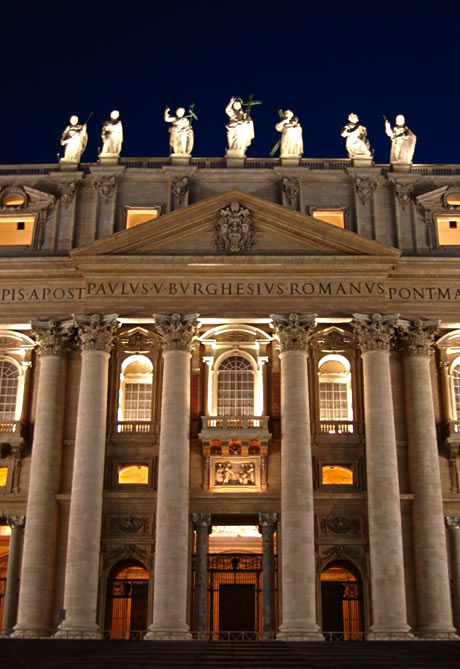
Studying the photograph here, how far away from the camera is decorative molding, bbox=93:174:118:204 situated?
152 feet

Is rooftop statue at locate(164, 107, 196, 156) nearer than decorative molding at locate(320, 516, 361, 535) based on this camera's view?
No

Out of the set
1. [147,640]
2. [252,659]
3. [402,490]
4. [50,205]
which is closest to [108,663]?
[252,659]

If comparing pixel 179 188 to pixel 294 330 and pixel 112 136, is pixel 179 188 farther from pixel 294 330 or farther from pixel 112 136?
pixel 294 330

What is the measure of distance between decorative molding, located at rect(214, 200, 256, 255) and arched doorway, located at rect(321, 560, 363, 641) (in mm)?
14253

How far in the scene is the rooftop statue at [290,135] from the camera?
47375 mm

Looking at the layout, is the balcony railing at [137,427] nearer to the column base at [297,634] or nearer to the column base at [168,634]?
the column base at [168,634]

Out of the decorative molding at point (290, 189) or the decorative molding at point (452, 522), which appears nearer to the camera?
the decorative molding at point (452, 522)

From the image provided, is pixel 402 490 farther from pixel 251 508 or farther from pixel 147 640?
pixel 147 640

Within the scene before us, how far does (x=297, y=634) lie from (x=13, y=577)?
12.2 meters

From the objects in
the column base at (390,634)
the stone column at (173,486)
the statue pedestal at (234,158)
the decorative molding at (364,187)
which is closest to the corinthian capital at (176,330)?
the stone column at (173,486)

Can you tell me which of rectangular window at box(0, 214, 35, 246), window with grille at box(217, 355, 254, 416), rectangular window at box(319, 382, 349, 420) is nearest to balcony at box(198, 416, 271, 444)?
window with grille at box(217, 355, 254, 416)

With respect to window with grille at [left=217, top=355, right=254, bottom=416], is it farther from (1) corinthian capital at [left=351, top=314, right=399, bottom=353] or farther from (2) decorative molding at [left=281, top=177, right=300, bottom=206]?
(2) decorative molding at [left=281, top=177, right=300, bottom=206]

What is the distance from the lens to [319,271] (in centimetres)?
4381

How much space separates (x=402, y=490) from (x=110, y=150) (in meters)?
20.8
